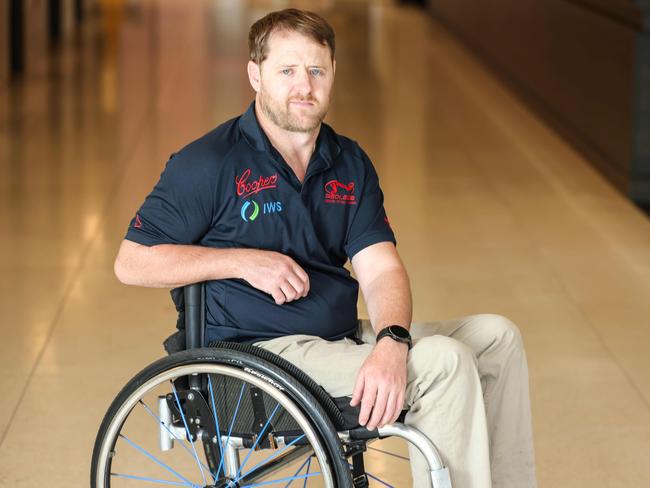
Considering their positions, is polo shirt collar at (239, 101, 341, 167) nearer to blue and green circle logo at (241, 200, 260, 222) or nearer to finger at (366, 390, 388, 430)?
blue and green circle logo at (241, 200, 260, 222)

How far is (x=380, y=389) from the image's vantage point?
2.03 meters

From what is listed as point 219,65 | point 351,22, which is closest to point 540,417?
point 219,65

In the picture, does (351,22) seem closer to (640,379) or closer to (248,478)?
(640,379)

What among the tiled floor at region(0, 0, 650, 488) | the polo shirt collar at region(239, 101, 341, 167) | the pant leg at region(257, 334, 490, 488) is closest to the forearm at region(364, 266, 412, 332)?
the pant leg at region(257, 334, 490, 488)

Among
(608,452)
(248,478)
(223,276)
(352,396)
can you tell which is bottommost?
(608,452)

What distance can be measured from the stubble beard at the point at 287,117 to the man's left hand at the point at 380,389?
1.61 ft

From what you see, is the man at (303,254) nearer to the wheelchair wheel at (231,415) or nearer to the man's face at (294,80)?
the man's face at (294,80)

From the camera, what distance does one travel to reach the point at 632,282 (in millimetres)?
4648

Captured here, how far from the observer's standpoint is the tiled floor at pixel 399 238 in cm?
332

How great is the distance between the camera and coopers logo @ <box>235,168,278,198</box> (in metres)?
2.26

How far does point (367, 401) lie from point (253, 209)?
462mm

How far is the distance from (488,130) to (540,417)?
4.74 metres

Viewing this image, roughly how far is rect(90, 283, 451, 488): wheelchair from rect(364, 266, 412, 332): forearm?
0.21 metres

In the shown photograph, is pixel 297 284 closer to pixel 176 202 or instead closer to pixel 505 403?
pixel 176 202
